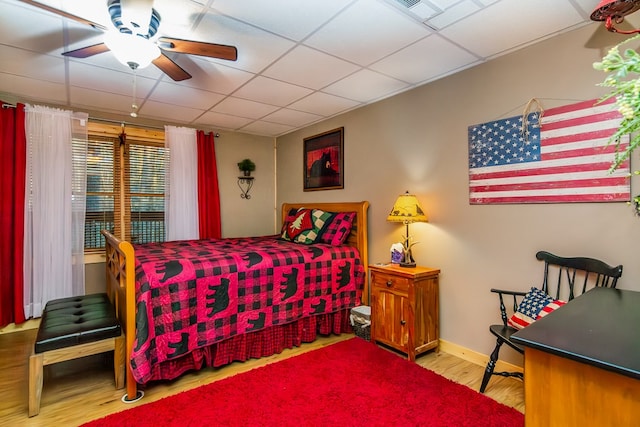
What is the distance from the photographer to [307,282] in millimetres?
2975

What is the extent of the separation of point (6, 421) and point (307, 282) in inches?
82.1

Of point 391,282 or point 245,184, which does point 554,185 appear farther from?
point 245,184

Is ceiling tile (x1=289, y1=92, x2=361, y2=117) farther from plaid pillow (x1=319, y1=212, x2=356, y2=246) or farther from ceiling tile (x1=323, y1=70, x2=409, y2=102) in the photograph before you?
plaid pillow (x1=319, y1=212, x2=356, y2=246)

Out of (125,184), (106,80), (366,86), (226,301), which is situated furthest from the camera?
(125,184)

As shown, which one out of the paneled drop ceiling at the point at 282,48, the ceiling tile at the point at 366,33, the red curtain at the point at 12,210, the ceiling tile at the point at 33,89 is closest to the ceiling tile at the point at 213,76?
the paneled drop ceiling at the point at 282,48

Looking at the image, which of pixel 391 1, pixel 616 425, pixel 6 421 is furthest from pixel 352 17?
pixel 6 421

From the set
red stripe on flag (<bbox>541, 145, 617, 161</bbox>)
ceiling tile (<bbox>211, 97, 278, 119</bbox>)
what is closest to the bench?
ceiling tile (<bbox>211, 97, 278, 119</bbox>)

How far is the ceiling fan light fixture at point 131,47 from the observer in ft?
5.56

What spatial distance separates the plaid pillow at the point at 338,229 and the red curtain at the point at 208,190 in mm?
1679

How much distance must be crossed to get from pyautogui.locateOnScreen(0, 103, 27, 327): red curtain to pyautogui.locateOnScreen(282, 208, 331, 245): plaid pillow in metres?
2.67

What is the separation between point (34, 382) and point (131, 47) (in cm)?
201

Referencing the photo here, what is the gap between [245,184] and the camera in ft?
15.9

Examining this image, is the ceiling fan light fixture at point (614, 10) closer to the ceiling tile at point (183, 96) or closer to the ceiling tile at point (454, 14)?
the ceiling tile at point (454, 14)

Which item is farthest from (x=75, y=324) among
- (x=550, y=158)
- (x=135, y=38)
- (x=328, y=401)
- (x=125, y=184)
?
(x=550, y=158)
